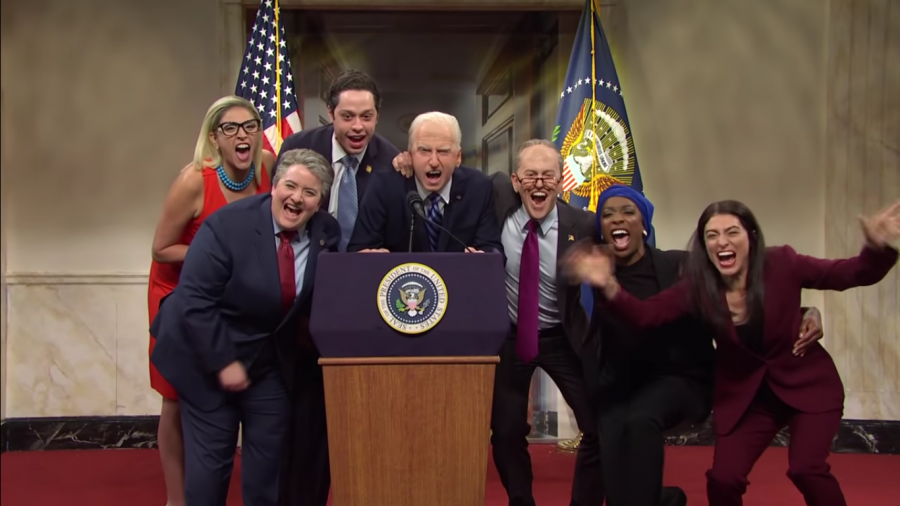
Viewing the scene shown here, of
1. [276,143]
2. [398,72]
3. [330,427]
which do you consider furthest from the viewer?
[398,72]

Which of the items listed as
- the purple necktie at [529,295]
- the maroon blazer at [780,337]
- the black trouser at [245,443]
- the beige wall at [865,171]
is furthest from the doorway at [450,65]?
the black trouser at [245,443]

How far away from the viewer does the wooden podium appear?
251 centimetres

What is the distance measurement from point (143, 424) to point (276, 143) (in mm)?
2037

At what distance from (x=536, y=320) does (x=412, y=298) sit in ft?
2.57

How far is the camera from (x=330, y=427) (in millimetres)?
2521

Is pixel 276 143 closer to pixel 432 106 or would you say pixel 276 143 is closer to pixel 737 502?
pixel 432 106

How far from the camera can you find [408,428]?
2518 mm

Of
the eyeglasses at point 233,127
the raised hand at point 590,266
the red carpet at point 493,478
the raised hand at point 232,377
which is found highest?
the eyeglasses at point 233,127

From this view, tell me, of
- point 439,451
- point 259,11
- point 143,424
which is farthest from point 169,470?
point 259,11

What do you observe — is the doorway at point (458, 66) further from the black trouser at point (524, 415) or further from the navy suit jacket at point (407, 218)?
the navy suit jacket at point (407, 218)

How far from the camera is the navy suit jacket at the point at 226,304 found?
9.11 ft

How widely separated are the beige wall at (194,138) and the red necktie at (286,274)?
9.27 ft

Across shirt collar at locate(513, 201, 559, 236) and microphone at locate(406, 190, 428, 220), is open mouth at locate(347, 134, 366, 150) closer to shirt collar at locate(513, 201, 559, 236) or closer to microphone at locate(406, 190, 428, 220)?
microphone at locate(406, 190, 428, 220)

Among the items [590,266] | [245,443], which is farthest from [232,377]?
[590,266]
